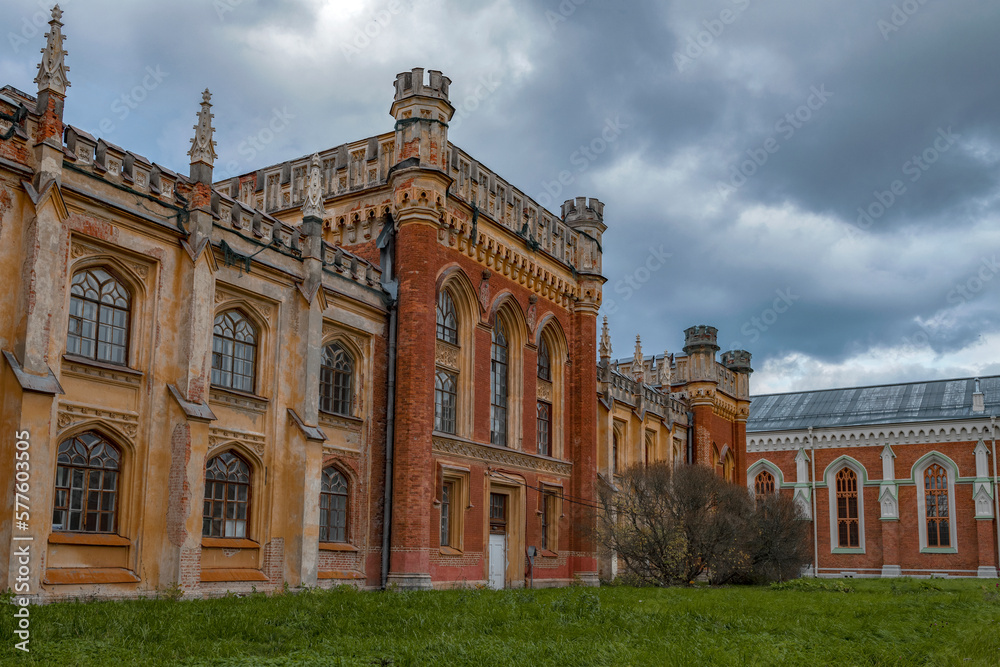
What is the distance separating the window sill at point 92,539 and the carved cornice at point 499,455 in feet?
31.4

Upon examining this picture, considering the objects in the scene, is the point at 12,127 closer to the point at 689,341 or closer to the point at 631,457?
the point at 631,457

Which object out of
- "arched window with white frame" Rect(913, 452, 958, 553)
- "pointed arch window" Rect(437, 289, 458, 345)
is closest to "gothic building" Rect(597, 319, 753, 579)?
"pointed arch window" Rect(437, 289, 458, 345)

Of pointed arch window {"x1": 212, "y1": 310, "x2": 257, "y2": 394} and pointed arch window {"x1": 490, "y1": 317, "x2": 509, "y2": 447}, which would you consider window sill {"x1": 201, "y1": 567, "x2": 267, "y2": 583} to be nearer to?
pointed arch window {"x1": 212, "y1": 310, "x2": 257, "y2": 394}

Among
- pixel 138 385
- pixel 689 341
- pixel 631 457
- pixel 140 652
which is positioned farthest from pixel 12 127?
pixel 689 341

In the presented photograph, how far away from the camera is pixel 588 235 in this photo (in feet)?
114

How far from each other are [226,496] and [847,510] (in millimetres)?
49698

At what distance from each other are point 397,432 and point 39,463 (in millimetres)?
10486

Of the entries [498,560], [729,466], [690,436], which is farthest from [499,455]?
[729,466]

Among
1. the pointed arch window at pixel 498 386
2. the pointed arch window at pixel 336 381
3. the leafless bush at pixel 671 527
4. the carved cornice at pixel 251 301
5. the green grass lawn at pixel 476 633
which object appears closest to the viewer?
the green grass lawn at pixel 476 633

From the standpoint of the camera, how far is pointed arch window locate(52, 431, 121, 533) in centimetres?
1650

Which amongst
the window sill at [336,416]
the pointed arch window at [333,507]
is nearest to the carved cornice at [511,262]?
the window sill at [336,416]

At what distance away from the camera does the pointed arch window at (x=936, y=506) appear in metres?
56.2

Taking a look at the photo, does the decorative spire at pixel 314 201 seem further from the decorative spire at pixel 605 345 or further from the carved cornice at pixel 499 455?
the decorative spire at pixel 605 345

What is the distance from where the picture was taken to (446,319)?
27.3 metres
